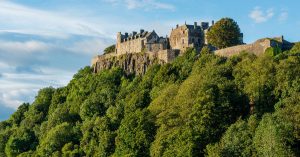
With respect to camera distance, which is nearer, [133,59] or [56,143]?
[56,143]

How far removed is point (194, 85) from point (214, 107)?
154 inches

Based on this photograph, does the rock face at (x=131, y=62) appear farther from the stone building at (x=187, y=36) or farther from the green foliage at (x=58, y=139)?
the green foliage at (x=58, y=139)

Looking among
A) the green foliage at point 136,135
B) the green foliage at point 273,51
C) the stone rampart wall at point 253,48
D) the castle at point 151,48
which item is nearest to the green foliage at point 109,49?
the castle at point 151,48

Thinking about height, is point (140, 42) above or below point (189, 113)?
above

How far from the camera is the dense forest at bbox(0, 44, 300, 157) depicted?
200 ft

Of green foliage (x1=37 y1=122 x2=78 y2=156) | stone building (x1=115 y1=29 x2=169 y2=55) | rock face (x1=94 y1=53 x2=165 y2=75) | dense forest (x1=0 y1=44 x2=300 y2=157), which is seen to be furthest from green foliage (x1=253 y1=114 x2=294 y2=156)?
stone building (x1=115 y1=29 x2=169 y2=55)

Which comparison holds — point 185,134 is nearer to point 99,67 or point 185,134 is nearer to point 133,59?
point 133,59

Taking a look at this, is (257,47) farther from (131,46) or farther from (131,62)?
(131,46)

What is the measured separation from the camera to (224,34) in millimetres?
92062

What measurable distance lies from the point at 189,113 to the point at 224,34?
2630 centimetres

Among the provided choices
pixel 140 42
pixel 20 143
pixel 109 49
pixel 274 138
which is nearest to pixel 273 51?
pixel 274 138

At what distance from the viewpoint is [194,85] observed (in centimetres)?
7069

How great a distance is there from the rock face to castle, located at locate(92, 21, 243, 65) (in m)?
0.82

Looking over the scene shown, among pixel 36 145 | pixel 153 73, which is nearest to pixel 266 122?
pixel 153 73
